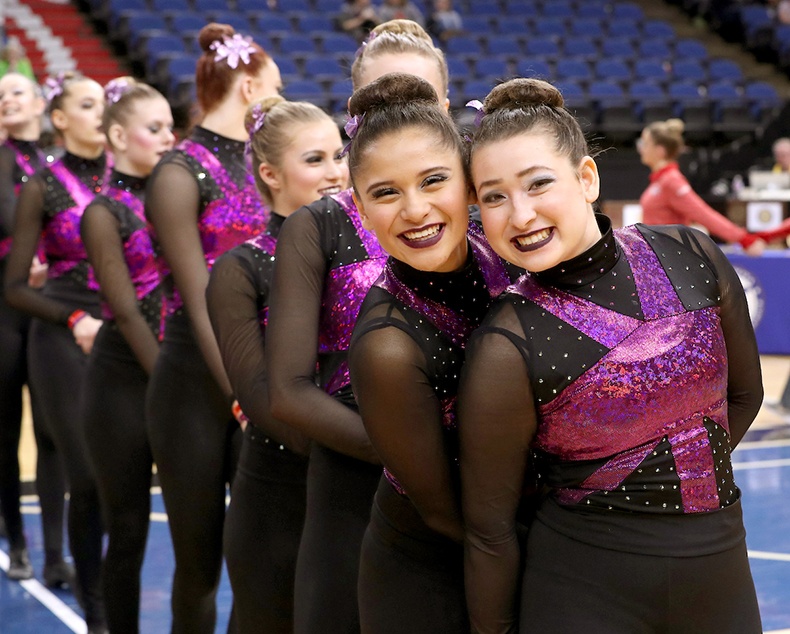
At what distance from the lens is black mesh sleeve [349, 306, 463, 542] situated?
1.76m

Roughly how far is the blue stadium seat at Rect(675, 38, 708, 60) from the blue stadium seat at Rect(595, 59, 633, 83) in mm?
1466

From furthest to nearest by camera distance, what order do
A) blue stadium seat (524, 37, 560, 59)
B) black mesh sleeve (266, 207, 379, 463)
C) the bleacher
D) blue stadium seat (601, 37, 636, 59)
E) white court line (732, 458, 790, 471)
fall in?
blue stadium seat (601, 37, 636, 59) → blue stadium seat (524, 37, 560, 59) → the bleacher → white court line (732, 458, 790, 471) → black mesh sleeve (266, 207, 379, 463)

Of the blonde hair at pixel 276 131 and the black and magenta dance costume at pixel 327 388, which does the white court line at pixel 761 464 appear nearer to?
the blonde hair at pixel 276 131

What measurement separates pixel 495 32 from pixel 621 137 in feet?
8.98

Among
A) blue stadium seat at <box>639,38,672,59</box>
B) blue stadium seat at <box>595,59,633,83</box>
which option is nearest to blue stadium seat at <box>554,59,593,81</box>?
blue stadium seat at <box>595,59,633,83</box>

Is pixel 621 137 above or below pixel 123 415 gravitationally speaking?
below

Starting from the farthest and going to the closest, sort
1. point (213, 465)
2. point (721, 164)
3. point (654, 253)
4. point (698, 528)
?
point (721, 164) < point (213, 465) < point (654, 253) < point (698, 528)

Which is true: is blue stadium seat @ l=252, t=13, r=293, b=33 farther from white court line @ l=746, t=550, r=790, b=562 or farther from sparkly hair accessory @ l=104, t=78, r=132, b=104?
white court line @ l=746, t=550, r=790, b=562

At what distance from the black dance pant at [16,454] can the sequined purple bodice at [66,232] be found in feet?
1.83

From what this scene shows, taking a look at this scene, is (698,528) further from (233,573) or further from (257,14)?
(257,14)

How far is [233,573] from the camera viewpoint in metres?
2.53

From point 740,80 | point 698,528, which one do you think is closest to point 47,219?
point 698,528

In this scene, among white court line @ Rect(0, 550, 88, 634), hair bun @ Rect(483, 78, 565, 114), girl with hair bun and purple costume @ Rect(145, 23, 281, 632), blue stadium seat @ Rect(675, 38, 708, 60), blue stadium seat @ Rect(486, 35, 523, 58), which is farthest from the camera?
blue stadium seat @ Rect(675, 38, 708, 60)

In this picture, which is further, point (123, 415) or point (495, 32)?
point (495, 32)
